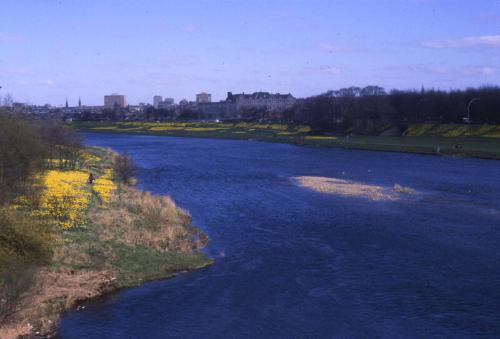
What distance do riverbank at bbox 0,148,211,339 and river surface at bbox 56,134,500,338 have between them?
602mm

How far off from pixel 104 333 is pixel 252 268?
5.32m

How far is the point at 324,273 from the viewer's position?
1617 cm

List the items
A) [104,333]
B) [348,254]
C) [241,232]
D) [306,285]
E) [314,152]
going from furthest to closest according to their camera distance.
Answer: [314,152]
[241,232]
[348,254]
[306,285]
[104,333]

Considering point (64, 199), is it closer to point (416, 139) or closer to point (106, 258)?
point (106, 258)

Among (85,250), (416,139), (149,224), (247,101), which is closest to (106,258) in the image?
(85,250)

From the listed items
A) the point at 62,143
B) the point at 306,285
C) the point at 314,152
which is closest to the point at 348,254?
the point at 306,285

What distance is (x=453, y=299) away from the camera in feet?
46.7

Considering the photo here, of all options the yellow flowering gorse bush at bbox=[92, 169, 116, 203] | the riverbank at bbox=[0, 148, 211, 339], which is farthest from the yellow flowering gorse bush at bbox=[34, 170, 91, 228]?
the yellow flowering gorse bush at bbox=[92, 169, 116, 203]

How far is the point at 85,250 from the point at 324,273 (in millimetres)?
6367

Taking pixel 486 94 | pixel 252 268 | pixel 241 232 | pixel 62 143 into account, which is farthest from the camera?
pixel 486 94

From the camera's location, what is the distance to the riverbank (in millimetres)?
12289

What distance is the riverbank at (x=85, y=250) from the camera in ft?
40.3

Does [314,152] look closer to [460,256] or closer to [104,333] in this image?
[460,256]

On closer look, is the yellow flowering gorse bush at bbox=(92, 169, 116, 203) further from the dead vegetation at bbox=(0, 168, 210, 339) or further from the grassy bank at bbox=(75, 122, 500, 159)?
the grassy bank at bbox=(75, 122, 500, 159)
